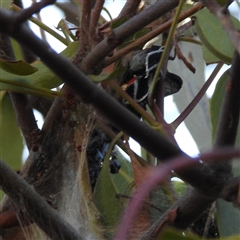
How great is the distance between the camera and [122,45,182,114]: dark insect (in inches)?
32.0

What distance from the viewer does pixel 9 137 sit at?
3.55 ft

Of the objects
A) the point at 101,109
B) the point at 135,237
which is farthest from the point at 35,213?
the point at 101,109

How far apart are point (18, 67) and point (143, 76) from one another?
0.71 feet

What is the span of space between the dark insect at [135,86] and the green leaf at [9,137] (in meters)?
0.23

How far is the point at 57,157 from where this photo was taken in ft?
2.88

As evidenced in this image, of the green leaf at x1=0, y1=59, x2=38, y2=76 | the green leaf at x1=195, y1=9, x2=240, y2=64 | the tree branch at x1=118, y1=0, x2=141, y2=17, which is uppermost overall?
the tree branch at x1=118, y1=0, x2=141, y2=17

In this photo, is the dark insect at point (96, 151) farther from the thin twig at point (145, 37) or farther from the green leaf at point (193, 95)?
the green leaf at point (193, 95)

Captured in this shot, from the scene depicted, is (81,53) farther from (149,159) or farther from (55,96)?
(149,159)

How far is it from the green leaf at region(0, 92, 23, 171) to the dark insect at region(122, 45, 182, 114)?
11.5 inches

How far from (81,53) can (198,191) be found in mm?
277

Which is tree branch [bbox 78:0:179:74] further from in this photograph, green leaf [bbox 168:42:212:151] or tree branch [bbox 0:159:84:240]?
green leaf [bbox 168:42:212:151]

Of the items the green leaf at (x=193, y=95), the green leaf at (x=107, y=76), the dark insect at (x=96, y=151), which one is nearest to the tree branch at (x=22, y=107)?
the dark insect at (x=96, y=151)

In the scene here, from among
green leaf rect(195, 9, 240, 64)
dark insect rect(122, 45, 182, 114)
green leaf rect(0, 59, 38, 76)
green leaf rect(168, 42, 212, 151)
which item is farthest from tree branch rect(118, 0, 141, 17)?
green leaf rect(168, 42, 212, 151)

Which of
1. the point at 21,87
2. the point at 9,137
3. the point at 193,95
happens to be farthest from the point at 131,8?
the point at 193,95
